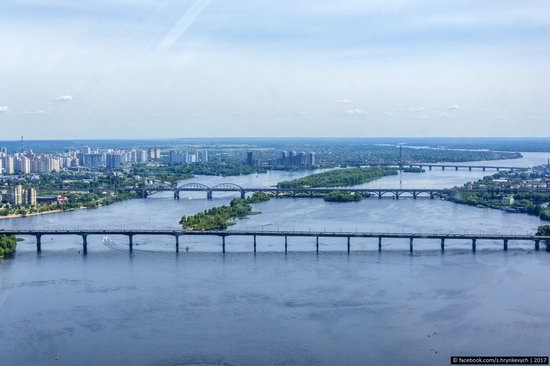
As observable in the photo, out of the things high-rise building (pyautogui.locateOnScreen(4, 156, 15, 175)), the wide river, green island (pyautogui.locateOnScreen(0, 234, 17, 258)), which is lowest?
the wide river

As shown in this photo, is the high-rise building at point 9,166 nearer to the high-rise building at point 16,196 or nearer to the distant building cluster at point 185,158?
the distant building cluster at point 185,158

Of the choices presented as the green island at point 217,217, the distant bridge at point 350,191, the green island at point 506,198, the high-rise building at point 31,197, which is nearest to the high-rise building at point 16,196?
the high-rise building at point 31,197

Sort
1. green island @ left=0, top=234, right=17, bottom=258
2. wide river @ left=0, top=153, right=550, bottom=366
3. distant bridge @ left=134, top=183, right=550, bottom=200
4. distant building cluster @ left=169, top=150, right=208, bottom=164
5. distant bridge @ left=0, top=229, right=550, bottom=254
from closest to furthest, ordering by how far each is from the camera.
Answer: wide river @ left=0, top=153, right=550, bottom=366, green island @ left=0, top=234, right=17, bottom=258, distant bridge @ left=0, top=229, right=550, bottom=254, distant bridge @ left=134, top=183, right=550, bottom=200, distant building cluster @ left=169, top=150, right=208, bottom=164

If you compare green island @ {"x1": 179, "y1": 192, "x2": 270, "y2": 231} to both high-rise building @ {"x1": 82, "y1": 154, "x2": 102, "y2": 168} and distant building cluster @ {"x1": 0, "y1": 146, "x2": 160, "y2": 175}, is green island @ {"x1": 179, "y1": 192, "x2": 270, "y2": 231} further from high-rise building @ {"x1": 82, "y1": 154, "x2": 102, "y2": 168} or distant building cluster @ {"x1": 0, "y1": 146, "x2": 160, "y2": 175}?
high-rise building @ {"x1": 82, "y1": 154, "x2": 102, "y2": 168}

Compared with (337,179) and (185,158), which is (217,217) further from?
(185,158)

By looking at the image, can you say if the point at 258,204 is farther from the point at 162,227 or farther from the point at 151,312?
the point at 151,312

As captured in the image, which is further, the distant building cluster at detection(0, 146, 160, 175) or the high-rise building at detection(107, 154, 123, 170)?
the high-rise building at detection(107, 154, 123, 170)

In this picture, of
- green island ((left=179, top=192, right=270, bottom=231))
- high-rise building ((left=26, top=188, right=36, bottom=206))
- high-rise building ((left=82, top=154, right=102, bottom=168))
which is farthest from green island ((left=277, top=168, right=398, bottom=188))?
high-rise building ((left=82, top=154, right=102, bottom=168))
